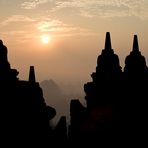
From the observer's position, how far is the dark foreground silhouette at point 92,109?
1802cm

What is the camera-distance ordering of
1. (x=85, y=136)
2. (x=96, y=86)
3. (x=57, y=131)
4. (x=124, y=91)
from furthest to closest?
Answer: (x=96, y=86) → (x=124, y=91) → (x=85, y=136) → (x=57, y=131)

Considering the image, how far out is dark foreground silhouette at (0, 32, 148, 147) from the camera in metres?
18.0

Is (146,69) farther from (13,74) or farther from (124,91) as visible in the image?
(13,74)

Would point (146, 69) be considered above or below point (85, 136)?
above

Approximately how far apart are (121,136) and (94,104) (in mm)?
4458

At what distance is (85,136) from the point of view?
21234mm

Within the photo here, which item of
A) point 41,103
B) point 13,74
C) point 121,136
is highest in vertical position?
point 13,74

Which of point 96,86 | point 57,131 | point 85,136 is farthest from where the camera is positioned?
point 96,86

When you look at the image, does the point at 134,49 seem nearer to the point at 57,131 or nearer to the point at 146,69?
the point at 146,69

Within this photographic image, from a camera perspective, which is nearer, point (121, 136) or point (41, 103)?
point (41, 103)

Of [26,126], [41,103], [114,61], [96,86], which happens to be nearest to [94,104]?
[96,86]

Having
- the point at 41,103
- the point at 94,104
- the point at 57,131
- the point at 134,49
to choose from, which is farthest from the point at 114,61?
the point at 57,131

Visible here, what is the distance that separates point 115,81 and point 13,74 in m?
8.11

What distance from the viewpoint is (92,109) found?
2412cm
